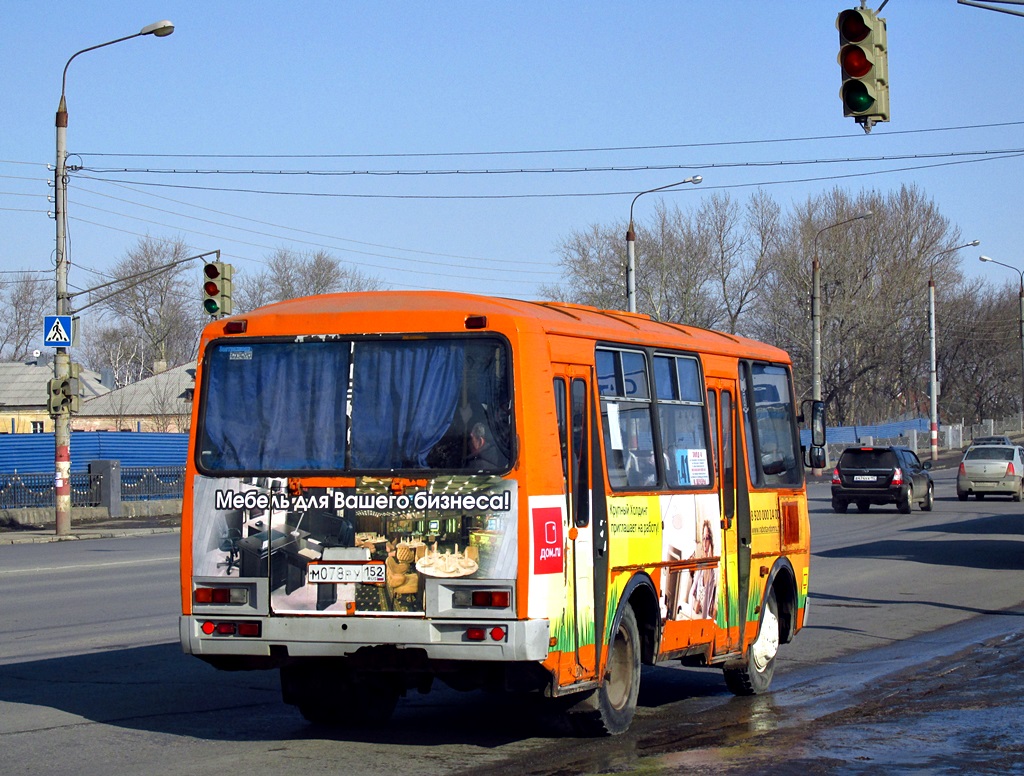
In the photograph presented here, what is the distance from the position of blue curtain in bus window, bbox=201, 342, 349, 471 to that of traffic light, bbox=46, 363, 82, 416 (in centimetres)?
2314

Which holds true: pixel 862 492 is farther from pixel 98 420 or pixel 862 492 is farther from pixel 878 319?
pixel 98 420

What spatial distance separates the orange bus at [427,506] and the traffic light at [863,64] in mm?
4462

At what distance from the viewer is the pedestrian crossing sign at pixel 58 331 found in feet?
99.8

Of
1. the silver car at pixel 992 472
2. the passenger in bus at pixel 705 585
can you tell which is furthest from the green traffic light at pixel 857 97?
the silver car at pixel 992 472

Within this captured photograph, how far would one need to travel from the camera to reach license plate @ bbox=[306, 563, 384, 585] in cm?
749

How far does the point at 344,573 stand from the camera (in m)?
7.55

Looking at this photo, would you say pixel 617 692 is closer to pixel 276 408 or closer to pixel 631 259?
pixel 276 408

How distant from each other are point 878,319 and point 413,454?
234ft

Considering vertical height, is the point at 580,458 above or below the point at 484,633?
above

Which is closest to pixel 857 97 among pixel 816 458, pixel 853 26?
pixel 853 26

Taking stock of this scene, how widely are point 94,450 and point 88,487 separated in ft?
13.3

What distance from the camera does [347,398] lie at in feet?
25.9

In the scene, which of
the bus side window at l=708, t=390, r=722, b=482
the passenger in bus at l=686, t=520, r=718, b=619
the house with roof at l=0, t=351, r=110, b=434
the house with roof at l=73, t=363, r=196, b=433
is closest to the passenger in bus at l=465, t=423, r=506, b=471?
the passenger in bus at l=686, t=520, r=718, b=619

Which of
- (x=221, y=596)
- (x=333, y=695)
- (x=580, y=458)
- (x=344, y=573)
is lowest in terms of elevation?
(x=333, y=695)
